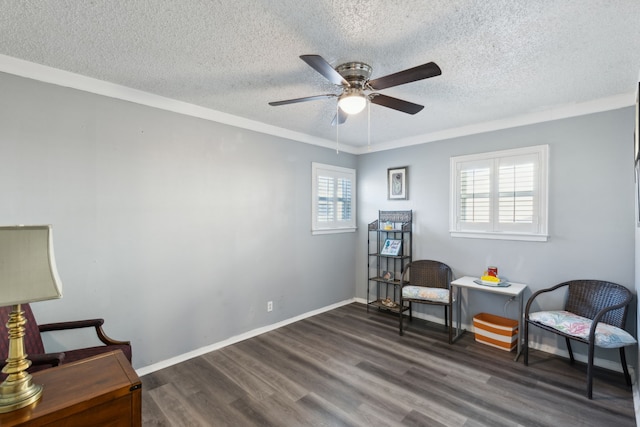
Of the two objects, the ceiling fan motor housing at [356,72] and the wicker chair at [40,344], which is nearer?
the wicker chair at [40,344]

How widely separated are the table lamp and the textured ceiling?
4.01 feet

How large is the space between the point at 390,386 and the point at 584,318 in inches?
73.7

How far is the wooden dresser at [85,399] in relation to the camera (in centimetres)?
125

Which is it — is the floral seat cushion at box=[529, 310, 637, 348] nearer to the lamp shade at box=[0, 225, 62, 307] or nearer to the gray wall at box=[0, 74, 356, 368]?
the gray wall at box=[0, 74, 356, 368]

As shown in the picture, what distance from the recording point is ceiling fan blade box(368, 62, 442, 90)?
5.54ft

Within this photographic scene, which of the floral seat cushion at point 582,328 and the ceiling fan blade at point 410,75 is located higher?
the ceiling fan blade at point 410,75

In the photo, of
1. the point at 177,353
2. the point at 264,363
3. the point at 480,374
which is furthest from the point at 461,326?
the point at 177,353

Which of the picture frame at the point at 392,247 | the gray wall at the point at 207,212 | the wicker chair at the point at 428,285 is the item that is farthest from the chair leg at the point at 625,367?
the picture frame at the point at 392,247

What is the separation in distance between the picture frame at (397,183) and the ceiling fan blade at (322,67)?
2.49m

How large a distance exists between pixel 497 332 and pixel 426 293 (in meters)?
0.79

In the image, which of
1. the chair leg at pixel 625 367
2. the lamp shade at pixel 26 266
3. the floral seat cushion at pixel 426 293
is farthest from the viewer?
the floral seat cushion at pixel 426 293

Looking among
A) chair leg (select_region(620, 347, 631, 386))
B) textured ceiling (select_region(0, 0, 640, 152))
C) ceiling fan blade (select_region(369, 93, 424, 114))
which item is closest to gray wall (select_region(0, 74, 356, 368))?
textured ceiling (select_region(0, 0, 640, 152))

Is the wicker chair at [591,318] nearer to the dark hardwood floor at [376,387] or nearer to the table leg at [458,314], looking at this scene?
the dark hardwood floor at [376,387]

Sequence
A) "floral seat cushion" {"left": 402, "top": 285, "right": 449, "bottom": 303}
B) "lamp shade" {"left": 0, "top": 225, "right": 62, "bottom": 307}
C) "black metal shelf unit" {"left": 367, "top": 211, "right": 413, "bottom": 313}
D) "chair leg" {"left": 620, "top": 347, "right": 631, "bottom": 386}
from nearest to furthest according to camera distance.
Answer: "lamp shade" {"left": 0, "top": 225, "right": 62, "bottom": 307}, "chair leg" {"left": 620, "top": 347, "right": 631, "bottom": 386}, "floral seat cushion" {"left": 402, "top": 285, "right": 449, "bottom": 303}, "black metal shelf unit" {"left": 367, "top": 211, "right": 413, "bottom": 313}
